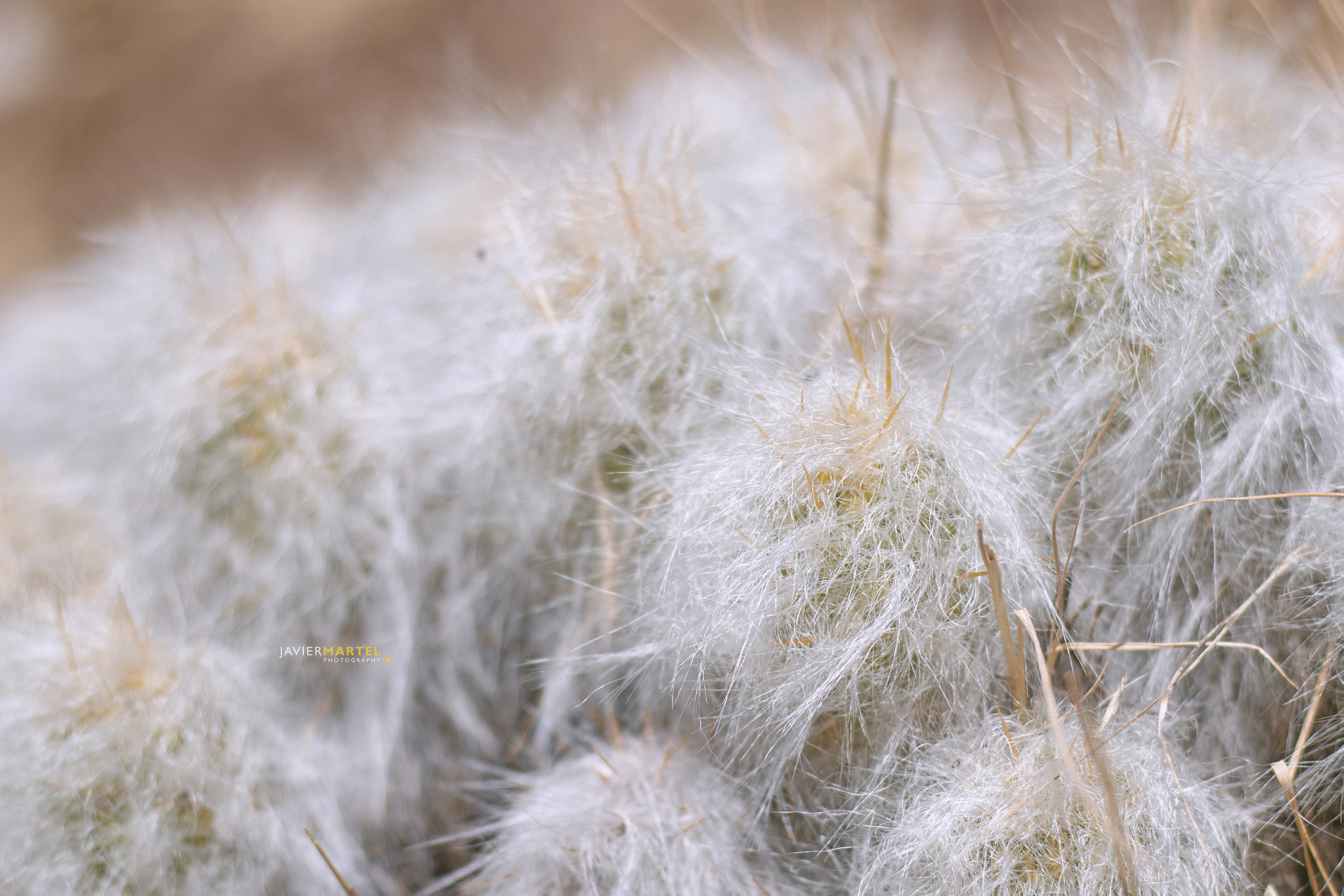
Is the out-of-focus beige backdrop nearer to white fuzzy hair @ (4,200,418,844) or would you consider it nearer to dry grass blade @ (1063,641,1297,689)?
white fuzzy hair @ (4,200,418,844)

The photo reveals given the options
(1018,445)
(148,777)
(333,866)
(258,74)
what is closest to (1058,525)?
(1018,445)

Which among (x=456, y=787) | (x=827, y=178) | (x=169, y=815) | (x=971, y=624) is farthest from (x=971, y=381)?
→ (x=169, y=815)

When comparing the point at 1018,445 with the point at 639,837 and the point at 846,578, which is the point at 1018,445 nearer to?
the point at 846,578

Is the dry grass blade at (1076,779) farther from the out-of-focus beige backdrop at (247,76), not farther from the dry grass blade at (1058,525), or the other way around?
the out-of-focus beige backdrop at (247,76)

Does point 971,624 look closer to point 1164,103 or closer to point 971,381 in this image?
point 971,381

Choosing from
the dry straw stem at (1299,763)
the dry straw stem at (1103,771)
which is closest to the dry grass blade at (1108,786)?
the dry straw stem at (1103,771)

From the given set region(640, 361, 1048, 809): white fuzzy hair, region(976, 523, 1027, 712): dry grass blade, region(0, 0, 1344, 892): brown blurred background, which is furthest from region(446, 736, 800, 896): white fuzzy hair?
region(0, 0, 1344, 892): brown blurred background
